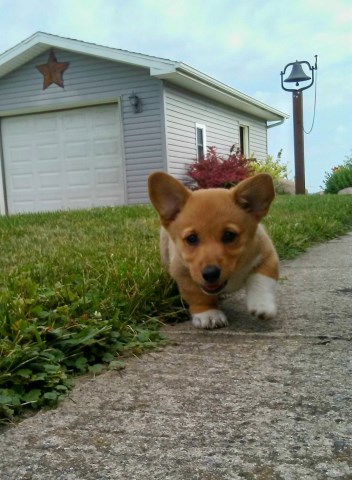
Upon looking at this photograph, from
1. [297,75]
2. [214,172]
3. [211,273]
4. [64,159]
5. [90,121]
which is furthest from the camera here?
[297,75]

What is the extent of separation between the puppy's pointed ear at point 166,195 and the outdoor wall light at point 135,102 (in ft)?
39.8

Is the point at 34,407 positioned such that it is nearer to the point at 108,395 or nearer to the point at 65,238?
the point at 108,395

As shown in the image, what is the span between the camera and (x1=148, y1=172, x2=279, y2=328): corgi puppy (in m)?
2.40

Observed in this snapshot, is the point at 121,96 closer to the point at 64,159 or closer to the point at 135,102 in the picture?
the point at 135,102

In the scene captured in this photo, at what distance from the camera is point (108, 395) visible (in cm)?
179

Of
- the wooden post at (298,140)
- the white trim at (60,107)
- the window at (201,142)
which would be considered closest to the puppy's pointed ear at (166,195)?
the white trim at (60,107)

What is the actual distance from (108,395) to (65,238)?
377 cm

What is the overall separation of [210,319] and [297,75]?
16798 millimetres

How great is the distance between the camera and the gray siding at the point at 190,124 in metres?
14.7

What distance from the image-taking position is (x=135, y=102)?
1433cm

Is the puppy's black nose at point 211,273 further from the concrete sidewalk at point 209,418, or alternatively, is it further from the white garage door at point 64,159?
the white garage door at point 64,159

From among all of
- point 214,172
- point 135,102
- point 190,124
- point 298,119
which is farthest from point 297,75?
point 135,102

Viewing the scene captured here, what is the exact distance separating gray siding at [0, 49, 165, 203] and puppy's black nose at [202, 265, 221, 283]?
12.2 meters

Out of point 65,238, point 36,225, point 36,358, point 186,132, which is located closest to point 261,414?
point 36,358
